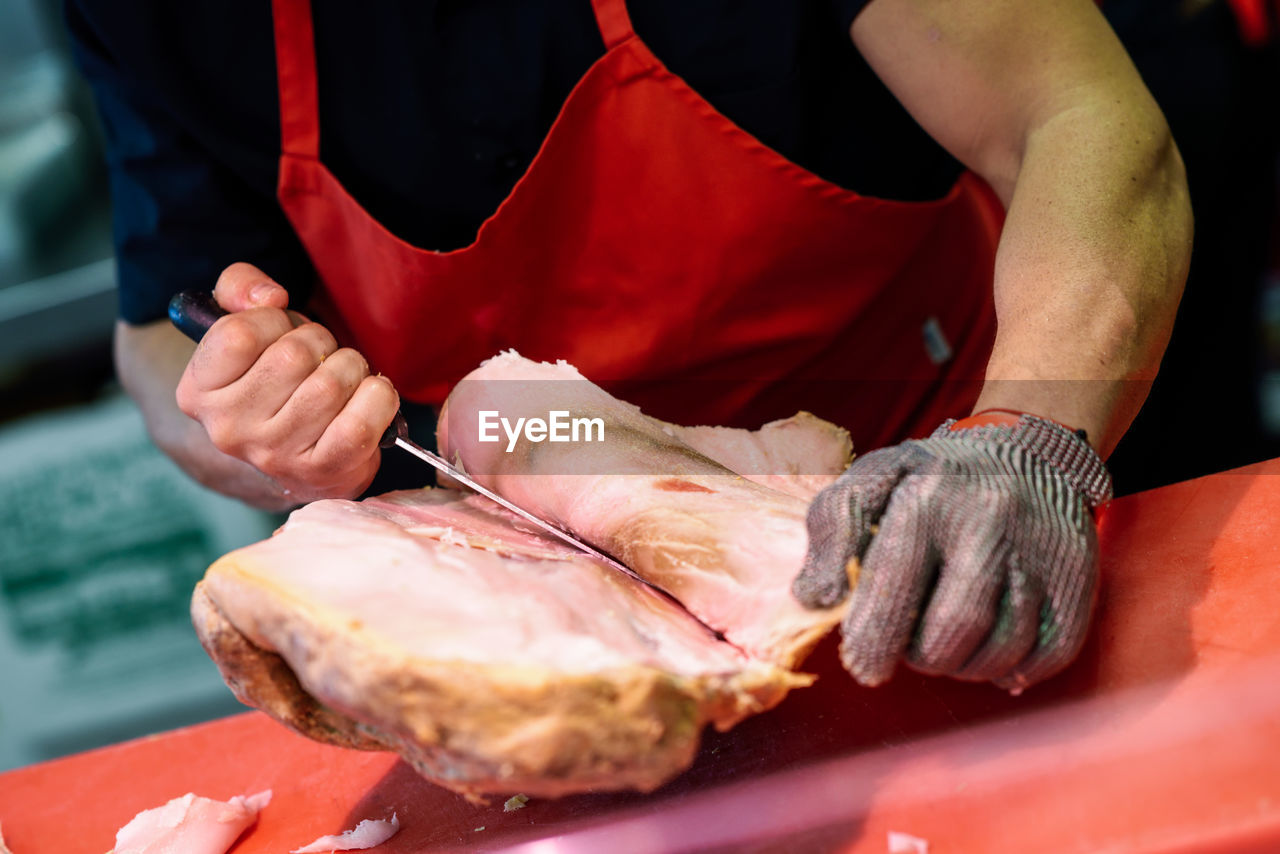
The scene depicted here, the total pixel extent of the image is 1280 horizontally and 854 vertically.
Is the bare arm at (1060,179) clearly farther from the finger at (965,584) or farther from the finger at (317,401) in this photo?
the finger at (317,401)

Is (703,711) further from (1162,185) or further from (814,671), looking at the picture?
(1162,185)

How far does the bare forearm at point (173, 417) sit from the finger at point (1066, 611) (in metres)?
1.43

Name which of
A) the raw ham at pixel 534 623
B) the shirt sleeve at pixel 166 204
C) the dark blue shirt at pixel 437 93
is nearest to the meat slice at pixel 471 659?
the raw ham at pixel 534 623

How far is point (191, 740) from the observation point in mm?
1743

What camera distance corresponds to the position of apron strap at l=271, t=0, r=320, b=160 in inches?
67.7

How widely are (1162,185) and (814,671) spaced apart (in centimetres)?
85

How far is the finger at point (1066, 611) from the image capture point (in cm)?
99

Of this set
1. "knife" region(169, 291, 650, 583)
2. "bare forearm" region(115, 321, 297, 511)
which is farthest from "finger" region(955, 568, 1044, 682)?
"bare forearm" region(115, 321, 297, 511)

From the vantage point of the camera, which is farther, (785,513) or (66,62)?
(66,62)

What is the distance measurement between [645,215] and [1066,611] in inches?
40.4

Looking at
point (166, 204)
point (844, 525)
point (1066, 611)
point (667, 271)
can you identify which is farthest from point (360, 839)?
point (166, 204)

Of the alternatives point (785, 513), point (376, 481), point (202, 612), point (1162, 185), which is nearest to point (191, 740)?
point (376, 481)

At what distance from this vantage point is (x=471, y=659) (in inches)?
34.3

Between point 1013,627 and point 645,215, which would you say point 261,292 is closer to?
point 645,215
